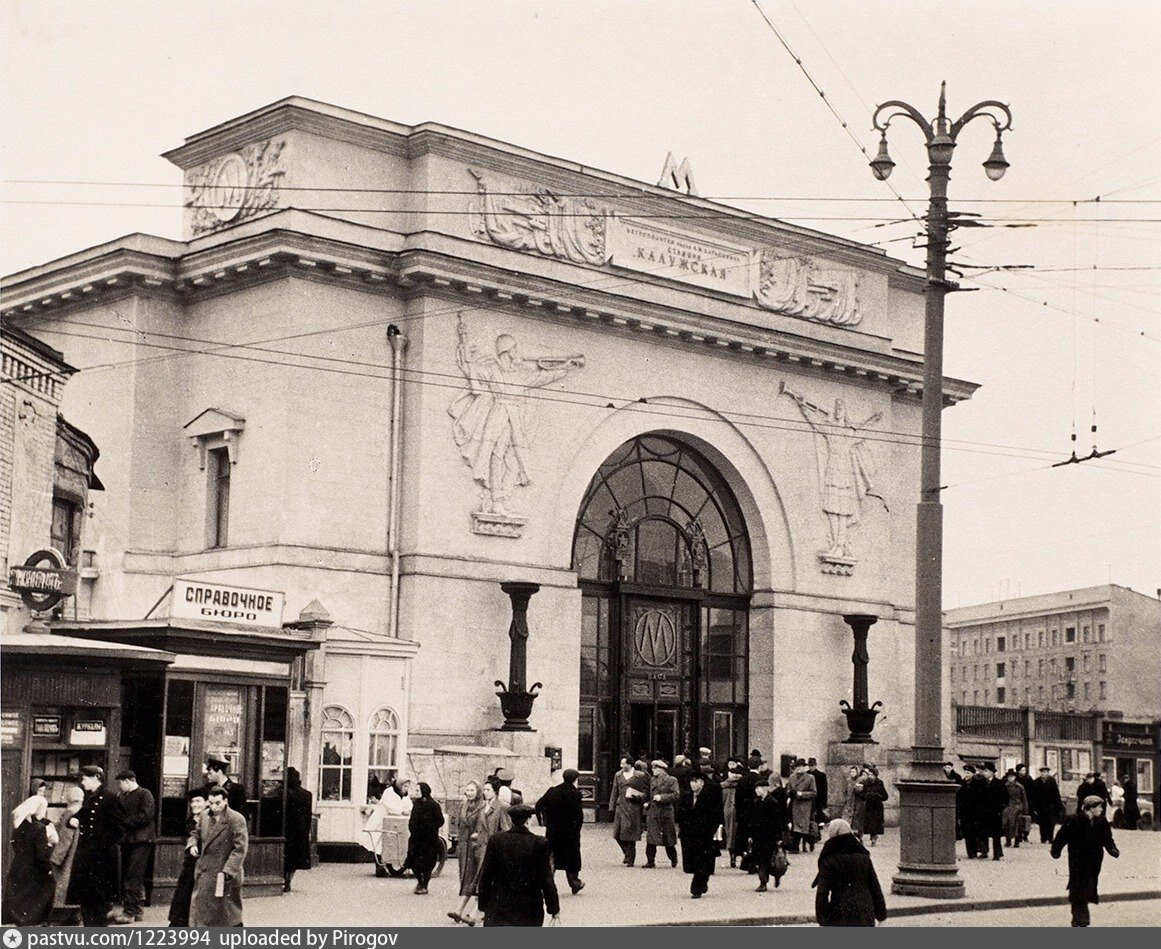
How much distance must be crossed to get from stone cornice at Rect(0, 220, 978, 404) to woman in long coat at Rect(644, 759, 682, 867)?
1004cm

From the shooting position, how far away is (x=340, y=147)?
31.2 m

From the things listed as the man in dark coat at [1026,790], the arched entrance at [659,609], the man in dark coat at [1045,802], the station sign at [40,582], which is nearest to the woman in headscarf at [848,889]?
the station sign at [40,582]

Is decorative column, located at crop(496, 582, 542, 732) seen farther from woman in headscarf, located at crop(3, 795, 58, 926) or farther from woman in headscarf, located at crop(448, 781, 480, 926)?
woman in headscarf, located at crop(3, 795, 58, 926)

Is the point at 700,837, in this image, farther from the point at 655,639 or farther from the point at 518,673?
the point at 655,639

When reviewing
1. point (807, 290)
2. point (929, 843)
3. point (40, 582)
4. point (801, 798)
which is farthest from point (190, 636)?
point (807, 290)

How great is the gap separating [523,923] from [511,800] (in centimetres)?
474

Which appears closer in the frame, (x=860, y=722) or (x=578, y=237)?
(x=578, y=237)

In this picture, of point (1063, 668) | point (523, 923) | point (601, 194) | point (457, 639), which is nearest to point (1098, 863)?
point (523, 923)

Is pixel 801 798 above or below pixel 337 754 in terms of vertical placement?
below

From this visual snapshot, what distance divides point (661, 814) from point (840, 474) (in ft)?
46.9

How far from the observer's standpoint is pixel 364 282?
3070 centimetres

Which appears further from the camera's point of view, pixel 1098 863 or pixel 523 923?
pixel 1098 863

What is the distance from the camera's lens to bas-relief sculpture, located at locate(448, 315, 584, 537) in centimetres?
3114

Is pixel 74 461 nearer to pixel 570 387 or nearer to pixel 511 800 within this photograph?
pixel 570 387
